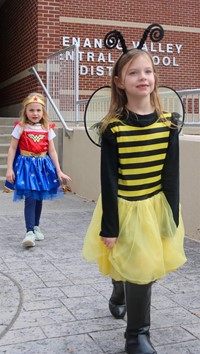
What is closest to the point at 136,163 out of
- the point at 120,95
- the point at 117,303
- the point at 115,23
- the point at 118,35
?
the point at 120,95

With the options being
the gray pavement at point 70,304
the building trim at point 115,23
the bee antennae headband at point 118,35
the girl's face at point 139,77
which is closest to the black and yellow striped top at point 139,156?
the girl's face at point 139,77

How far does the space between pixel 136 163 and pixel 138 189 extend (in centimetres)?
15

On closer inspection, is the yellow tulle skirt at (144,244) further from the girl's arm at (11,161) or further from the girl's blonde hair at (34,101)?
the girl's blonde hair at (34,101)

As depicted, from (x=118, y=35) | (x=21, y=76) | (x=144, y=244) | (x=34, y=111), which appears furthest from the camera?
(x=21, y=76)

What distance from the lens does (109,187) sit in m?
2.88

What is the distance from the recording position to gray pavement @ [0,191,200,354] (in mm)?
3199

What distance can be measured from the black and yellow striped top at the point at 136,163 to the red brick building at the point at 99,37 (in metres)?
8.70

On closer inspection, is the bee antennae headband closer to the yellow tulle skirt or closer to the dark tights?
the yellow tulle skirt

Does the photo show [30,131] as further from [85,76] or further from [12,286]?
[85,76]

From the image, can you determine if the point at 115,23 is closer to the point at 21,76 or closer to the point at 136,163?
the point at 21,76

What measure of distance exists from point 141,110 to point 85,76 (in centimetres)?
1011

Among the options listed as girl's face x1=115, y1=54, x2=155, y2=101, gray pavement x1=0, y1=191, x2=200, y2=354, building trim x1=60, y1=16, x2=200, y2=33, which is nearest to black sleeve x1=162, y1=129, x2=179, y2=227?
girl's face x1=115, y1=54, x2=155, y2=101

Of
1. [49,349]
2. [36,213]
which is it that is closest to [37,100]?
[36,213]

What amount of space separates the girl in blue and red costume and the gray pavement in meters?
0.47
